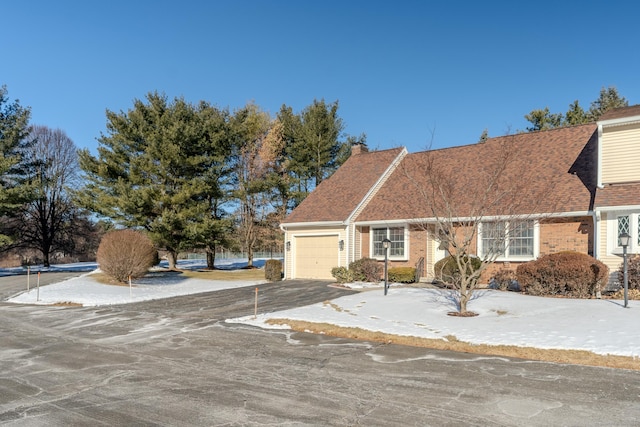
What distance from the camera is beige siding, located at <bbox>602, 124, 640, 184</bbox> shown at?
15.5 m

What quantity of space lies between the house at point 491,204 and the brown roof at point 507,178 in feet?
0.14

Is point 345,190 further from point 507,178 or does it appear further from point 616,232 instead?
point 616,232

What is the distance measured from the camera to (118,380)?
23.1 feet

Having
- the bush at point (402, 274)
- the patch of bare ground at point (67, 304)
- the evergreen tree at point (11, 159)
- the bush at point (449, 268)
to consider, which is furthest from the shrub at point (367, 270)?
the evergreen tree at point (11, 159)

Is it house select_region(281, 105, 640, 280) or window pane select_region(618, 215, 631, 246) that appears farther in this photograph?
house select_region(281, 105, 640, 280)

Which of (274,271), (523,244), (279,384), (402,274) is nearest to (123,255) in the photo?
(274,271)

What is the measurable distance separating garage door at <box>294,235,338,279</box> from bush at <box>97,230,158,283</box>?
7.33 meters

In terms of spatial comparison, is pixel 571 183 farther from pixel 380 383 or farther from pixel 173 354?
pixel 173 354

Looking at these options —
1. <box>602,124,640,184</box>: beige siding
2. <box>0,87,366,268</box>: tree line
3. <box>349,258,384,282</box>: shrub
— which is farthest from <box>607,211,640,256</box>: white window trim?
<box>0,87,366,268</box>: tree line

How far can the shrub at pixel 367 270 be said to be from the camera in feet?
65.3

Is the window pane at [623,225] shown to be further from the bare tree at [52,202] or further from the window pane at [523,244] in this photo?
the bare tree at [52,202]

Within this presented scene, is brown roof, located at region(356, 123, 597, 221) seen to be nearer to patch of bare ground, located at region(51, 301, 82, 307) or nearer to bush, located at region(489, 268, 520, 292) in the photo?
bush, located at region(489, 268, 520, 292)

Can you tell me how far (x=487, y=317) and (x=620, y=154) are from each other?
855cm

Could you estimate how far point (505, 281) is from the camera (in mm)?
16969
